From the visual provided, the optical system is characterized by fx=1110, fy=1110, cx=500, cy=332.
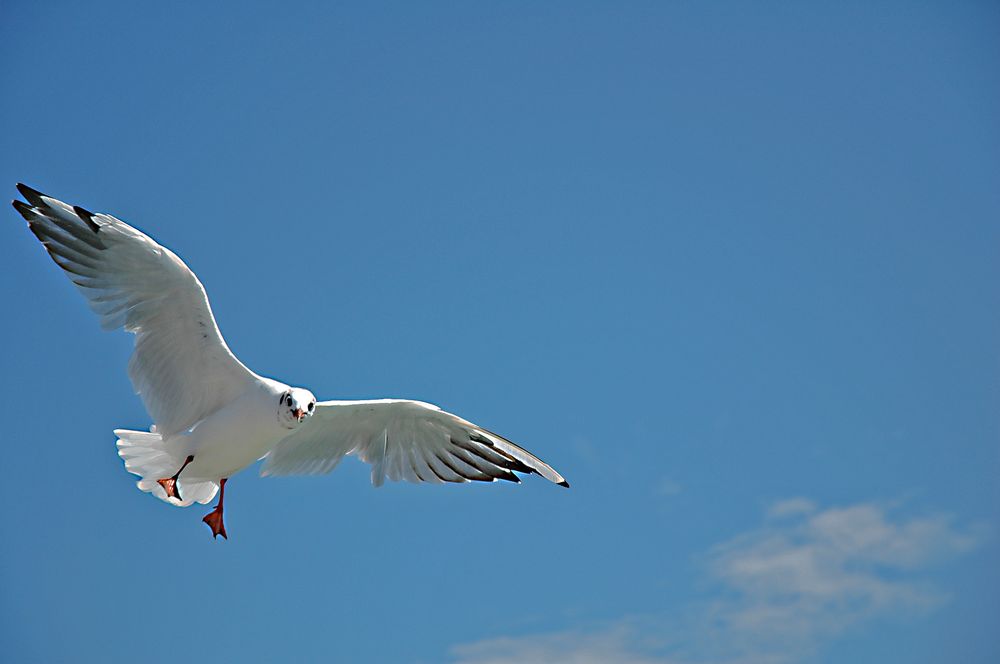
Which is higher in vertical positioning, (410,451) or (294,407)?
(410,451)

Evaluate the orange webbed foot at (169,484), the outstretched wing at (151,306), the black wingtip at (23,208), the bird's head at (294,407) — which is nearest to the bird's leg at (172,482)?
the orange webbed foot at (169,484)

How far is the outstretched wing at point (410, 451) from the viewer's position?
33.1 feet

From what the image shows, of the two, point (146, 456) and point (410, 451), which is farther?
point (410, 451)

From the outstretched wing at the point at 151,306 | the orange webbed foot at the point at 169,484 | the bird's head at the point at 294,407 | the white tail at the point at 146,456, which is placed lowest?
the orange webbed foot at the point at 169,484

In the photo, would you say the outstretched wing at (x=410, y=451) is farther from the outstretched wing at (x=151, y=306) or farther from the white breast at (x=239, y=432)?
the outstretched wing at (x=151, y=306)

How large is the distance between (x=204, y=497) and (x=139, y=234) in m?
2.56

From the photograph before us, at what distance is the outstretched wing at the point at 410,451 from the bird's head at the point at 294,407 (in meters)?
1.24

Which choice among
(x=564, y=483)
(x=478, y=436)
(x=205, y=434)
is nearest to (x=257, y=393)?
(x=205, y=434)

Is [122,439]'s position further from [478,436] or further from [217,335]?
[478,436]

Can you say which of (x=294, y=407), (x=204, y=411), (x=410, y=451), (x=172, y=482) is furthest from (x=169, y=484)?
(x=410, y=451)

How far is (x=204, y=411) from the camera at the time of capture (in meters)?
9.35

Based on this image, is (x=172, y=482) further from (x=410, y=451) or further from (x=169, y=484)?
(x=410, y=451)

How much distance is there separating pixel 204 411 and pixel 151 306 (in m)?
1.06

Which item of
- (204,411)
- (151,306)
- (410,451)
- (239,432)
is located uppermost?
(410,451)
